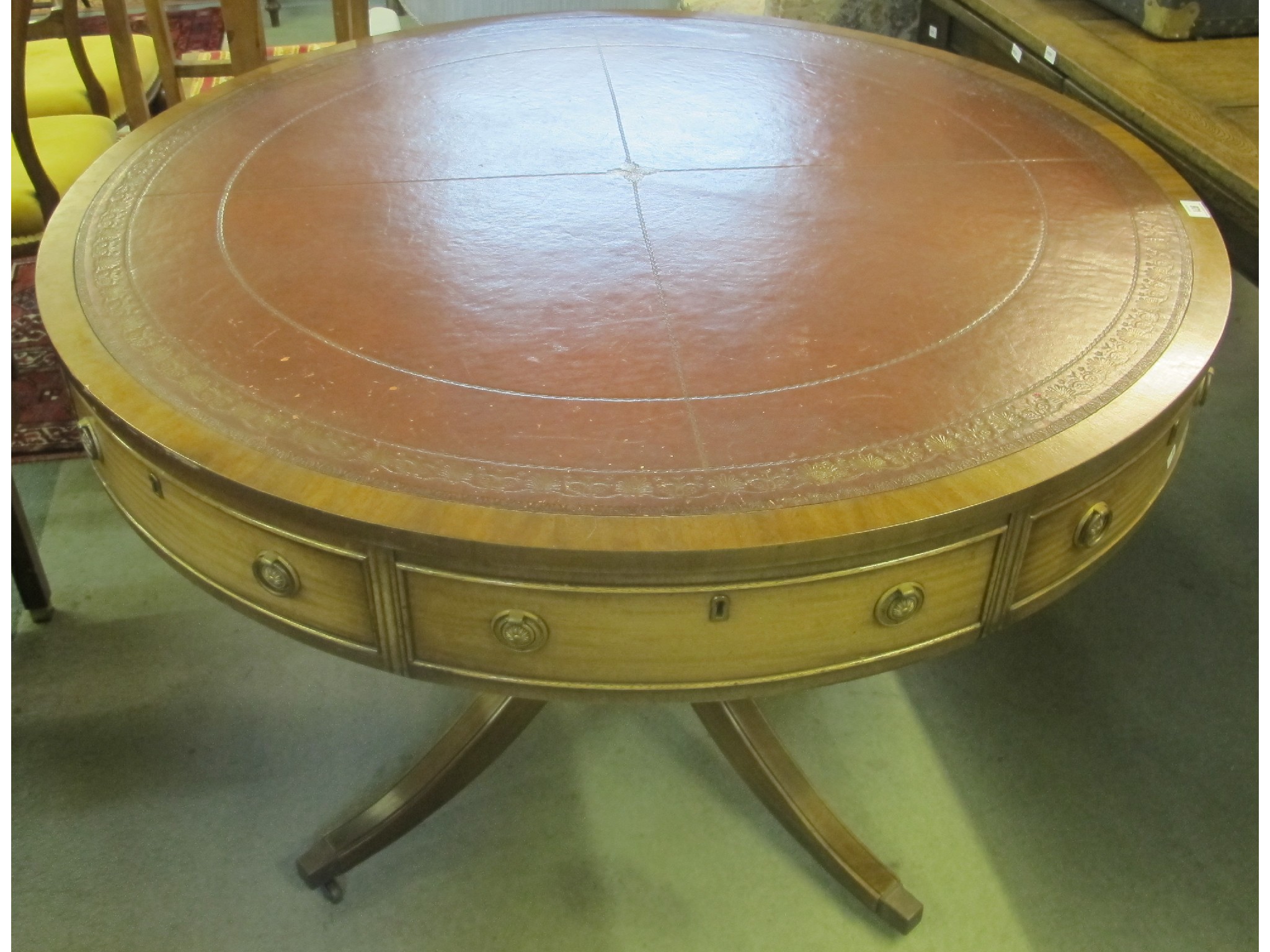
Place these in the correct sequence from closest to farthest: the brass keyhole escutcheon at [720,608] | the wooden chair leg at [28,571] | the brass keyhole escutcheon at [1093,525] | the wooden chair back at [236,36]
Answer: the brass keyhole escutcheon at [720,608], the brass keyhole escutcheon at [1093,525], the wooden chair leg at [28,571], the wooden chair back at [236,36]

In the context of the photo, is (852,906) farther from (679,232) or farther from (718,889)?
(679,232)

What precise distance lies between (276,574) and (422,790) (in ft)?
2.12

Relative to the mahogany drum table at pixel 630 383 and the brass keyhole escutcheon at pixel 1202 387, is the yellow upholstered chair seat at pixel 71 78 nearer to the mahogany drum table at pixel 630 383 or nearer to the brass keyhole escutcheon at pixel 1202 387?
the mahogany drum table at pixel 630 383

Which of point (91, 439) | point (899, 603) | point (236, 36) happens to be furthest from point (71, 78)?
point (899, 603)

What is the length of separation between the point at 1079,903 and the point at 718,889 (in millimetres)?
515

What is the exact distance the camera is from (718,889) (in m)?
A: 1.59

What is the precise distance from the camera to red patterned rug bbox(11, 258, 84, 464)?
2.38 meters

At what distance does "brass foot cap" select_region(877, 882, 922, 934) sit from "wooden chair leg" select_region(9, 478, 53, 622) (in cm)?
149

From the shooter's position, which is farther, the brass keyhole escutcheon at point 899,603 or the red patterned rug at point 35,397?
the red patterned rug at point 35,397

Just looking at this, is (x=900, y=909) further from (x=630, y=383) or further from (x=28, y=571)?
(x=28, y=571)

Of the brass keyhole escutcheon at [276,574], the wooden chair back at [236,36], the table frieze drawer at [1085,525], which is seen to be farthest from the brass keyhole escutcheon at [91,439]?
the wooden chair back at [236,36]

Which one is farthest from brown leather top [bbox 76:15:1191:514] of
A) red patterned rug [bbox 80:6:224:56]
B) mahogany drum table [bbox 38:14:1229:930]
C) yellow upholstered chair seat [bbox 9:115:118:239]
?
red patterned rug [bbox 80:6:224:56]

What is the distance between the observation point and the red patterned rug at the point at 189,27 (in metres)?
4.32

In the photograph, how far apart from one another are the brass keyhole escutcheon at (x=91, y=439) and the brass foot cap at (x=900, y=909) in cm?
115
